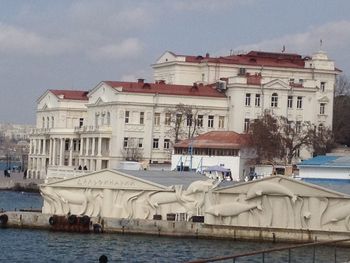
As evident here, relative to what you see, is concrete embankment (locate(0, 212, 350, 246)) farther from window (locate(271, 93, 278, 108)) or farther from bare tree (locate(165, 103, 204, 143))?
window (locate(271, 93, 278, 108))

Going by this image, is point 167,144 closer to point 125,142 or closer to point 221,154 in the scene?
point 125,142

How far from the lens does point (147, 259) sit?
188 feet

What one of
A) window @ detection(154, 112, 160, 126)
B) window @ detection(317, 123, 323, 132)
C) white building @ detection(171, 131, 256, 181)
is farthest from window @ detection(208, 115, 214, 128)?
white building @ detection(171, 131, 256, 181)

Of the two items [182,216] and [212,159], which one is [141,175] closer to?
[182,216]

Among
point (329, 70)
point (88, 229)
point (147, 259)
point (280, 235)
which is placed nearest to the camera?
point (147, 259)

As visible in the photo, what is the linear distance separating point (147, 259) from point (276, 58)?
9803 centimetres

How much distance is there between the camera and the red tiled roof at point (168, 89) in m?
140

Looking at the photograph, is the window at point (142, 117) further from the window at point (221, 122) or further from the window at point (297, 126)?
the window at point (297, 126)

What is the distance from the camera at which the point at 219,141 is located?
127 meters

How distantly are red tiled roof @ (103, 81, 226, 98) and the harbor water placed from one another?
6617 centimetres

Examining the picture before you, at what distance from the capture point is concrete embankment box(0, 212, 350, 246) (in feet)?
224

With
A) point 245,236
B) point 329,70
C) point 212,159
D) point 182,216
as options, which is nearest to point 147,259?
point 245,236

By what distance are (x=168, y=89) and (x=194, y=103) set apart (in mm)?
3446

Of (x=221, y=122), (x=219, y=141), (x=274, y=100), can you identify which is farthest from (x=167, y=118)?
(x=219, y=141)
